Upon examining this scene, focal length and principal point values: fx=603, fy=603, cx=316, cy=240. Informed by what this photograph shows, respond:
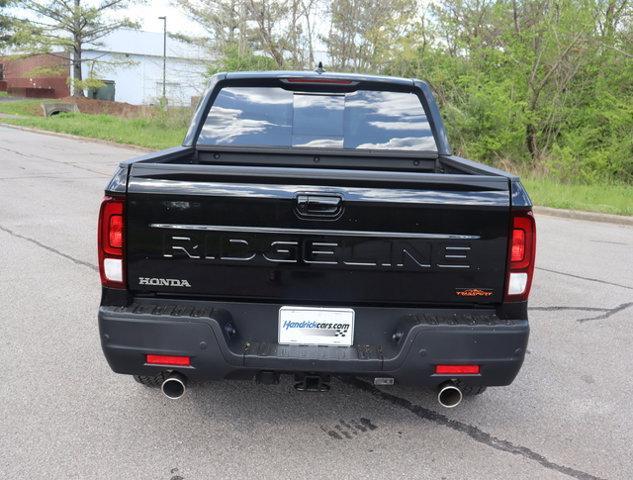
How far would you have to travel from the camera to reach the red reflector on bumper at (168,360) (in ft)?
9.57

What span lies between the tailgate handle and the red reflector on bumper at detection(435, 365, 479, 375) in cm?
90

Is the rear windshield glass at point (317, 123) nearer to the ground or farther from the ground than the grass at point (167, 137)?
farther from the ground

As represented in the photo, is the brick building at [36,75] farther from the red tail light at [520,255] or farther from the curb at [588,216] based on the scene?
the red tail light at [520,255]

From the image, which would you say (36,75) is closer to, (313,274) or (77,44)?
(77,44)

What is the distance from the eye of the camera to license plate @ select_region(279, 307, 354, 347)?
9.78 ft

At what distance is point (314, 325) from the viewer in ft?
9.80

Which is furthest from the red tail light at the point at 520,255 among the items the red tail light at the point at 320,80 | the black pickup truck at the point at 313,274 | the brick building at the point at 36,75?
the brick building at the point at 36,75

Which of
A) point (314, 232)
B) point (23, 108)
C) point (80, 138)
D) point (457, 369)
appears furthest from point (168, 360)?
point (23, 108)

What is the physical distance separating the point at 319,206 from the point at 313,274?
346mm

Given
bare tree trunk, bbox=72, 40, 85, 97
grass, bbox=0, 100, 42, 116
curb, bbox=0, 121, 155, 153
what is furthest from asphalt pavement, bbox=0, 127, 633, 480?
bare tree trunk, bbox=72, 40, 85, 97

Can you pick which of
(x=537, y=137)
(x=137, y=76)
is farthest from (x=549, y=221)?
(x=137, y=76)

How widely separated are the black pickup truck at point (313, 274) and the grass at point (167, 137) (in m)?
9.97

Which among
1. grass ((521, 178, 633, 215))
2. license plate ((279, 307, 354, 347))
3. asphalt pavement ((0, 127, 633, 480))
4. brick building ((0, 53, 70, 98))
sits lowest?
asphalt pavement ((0, 127, 633, 480))

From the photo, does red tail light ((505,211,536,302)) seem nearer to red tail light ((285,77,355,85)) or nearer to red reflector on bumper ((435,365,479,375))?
red reflector on bumper ((435,365,479,375))
